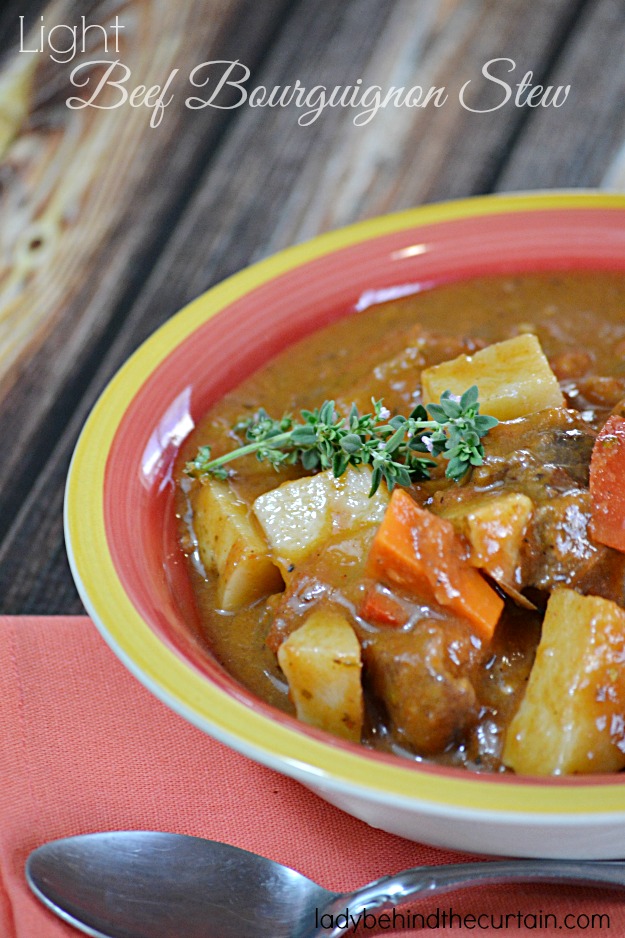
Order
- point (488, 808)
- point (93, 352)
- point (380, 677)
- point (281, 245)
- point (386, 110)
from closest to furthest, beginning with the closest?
1. point (488, 808)
2. point (380, 677)
3. point (93, 352)
4. point (281, 245)
5. point (386, 110)

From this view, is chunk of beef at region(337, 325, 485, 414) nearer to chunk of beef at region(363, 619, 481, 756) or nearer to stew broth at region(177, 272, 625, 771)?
stew broth at region(177, 272, 625, 771)

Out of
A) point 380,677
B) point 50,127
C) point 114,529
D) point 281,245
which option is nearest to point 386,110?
point 281,245

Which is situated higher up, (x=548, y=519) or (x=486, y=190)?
(x=548, y=519)

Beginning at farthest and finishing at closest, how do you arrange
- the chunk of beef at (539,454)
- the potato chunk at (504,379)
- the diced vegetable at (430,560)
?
the potato chunk at (504,379) < the chunk of beef at (539,454) < the diced vegetable at (430,560)

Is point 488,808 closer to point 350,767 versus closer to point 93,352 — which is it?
point 350,767

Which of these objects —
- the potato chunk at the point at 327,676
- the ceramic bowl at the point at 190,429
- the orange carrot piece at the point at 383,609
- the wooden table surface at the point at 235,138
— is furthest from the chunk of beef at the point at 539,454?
the wooden table surface at the point at 235,138

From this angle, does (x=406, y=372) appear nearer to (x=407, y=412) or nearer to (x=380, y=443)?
(x=407, y=412)

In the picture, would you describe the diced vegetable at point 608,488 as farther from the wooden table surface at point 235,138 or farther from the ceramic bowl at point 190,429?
the wooden table surface at point 235,138
